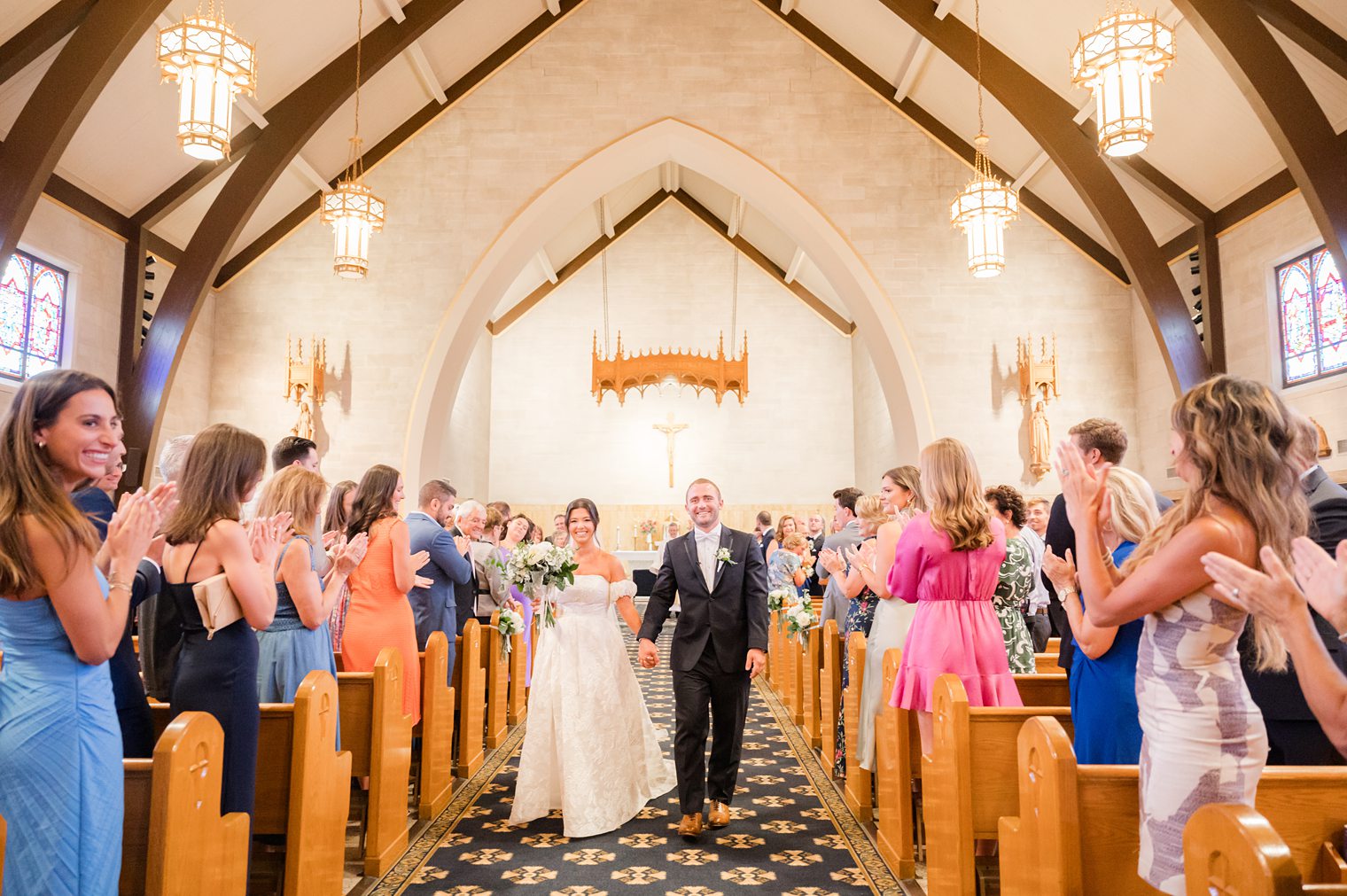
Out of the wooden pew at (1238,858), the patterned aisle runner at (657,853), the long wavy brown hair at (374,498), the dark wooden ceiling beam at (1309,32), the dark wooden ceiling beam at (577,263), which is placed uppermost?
the dark wooden ceiling beam at (577,263)

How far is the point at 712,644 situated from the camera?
4406 mm

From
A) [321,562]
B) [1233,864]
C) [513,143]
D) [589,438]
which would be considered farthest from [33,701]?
[589,438]

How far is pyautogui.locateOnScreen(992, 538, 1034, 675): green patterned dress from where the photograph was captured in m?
4.31

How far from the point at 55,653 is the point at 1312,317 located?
989 cm

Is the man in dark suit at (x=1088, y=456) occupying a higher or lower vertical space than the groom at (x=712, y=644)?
higher

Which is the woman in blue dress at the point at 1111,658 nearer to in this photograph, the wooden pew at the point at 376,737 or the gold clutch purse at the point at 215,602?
the gold clutch purse at the point at 215,602

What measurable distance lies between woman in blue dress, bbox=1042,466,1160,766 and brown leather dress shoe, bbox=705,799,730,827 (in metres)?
2.09

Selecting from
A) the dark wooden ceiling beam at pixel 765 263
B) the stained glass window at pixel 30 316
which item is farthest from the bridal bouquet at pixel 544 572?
the dark wooden ceiling beam at pixel 765 263

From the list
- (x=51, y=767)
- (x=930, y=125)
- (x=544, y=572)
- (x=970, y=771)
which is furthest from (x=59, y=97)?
(x=930, y=125)

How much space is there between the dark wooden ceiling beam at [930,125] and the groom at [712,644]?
820cm

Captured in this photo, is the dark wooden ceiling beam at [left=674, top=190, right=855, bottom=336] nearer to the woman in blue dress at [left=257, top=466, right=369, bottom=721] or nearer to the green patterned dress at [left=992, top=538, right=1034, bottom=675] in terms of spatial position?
the green patterned dress at [left=992, top=538, right=1034, bottom=675]

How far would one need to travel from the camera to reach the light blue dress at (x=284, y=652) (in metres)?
3.41

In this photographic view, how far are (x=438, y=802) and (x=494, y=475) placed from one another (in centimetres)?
1283

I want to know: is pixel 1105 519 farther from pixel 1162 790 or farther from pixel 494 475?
pixel 494 475
